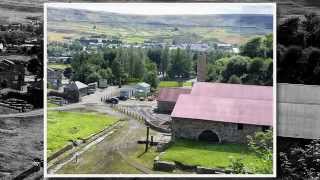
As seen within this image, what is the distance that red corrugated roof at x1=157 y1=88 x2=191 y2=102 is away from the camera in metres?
4.91

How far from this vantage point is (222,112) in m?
4.93

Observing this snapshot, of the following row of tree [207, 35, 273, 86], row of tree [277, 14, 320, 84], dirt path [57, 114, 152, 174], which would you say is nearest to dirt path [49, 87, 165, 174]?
dirt path [57, 114, 152, 174]

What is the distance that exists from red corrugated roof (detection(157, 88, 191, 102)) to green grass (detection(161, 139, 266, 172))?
321mm

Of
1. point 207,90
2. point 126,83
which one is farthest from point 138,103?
point 207,90

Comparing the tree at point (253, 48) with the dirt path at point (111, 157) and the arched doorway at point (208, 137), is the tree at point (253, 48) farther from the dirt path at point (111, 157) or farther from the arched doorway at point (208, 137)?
the dirt path at point (111, 157)

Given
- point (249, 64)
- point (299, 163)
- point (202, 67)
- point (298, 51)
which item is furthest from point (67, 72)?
point (299, 163)

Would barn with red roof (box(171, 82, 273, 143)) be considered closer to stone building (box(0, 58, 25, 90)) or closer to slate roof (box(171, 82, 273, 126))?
slate roof (box(171, 82, 273, 126))

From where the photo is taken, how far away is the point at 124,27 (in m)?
4.86

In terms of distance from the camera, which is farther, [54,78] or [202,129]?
[202,129]

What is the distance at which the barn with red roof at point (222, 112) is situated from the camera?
4.88m

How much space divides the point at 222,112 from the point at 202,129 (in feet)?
0.61

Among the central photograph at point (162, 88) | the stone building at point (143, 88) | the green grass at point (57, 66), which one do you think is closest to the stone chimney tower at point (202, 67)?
the central photograph at point (162, 88)

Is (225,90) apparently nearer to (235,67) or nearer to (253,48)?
(235,67)

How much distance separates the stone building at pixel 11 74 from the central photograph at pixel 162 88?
24cm
